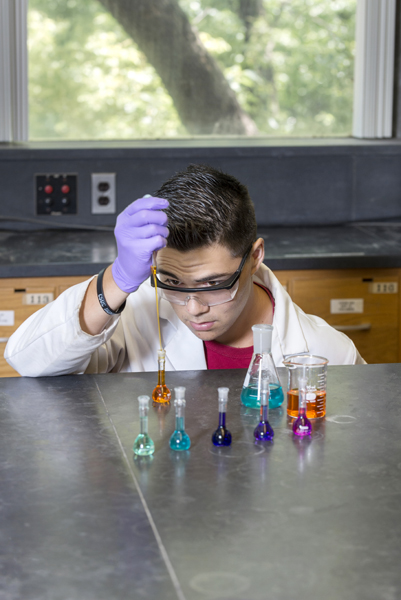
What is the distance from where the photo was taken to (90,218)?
3.22 meters

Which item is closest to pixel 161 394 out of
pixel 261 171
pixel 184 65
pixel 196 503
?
pixel 196 503

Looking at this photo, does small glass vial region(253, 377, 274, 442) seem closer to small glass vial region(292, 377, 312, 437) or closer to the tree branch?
small glass vial region(292, 377, 312, 437)

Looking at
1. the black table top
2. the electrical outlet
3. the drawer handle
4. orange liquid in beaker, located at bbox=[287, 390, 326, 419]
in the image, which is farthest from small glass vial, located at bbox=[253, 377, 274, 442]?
the electrical outlet

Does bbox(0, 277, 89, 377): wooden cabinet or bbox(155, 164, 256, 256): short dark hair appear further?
bbox(0, 277, 89, 377): wooden cabinet

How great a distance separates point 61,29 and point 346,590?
3.14m

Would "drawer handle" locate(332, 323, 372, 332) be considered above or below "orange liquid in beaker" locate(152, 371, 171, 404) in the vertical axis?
below

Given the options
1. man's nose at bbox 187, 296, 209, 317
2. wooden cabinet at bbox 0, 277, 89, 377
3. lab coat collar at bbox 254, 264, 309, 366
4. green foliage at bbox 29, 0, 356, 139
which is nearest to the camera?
man's nose at bbox 187, 296, 209, 317

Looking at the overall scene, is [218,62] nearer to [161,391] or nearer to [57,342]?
[57,342]

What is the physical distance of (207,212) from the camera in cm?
162

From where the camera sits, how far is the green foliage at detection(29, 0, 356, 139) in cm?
340

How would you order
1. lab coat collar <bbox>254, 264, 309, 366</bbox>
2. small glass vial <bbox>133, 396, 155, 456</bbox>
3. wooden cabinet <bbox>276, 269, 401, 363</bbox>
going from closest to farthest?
small glass vial <bbox>133, 396, 155, 456</bbox>
lab coat collar <bbox>254, 264, 309, 366</bbox>
wooden cabinet <bbox>276, 269, 401, 363</bbox>

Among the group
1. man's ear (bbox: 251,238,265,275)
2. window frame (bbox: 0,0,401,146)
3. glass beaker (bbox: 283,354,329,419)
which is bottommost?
glass beaker (bbox: 283,354,329,419)

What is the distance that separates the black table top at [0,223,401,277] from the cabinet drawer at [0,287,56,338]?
6 cm

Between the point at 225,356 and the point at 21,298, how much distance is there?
3.36 ft
